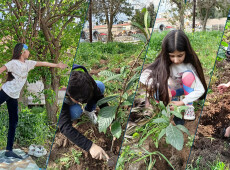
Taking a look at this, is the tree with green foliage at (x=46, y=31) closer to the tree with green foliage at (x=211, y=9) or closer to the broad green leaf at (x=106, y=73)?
the broad green leaf at (x=106, y=73)

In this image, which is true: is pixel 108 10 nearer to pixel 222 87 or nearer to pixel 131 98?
pixel 131 98

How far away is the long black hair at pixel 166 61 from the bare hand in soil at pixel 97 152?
1.78 feet

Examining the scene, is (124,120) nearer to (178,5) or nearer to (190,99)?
(190,99)

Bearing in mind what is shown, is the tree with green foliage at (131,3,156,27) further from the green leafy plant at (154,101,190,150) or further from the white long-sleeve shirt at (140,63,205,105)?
the green leafy plant at (154,101,190,150)

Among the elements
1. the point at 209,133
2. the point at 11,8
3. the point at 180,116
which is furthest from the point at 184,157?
the point at 11,8

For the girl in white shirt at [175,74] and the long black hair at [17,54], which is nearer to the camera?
the girl in white shirt at [175,74]

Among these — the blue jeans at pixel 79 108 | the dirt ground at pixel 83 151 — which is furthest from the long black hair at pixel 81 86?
the dirt ground at pixel 83 151

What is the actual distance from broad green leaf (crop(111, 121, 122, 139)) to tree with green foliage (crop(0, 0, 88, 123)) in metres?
1.65

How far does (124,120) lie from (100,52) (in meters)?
0.56

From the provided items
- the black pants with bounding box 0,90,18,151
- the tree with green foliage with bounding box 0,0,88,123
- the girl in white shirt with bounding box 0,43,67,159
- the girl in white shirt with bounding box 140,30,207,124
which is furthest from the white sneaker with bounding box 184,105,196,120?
the tree with green foliage with bounding box 0,0,88,123

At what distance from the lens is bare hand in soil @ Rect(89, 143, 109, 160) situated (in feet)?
7.01

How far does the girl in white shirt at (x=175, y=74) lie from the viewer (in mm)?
1890

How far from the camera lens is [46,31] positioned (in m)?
3.49

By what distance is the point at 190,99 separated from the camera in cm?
194
